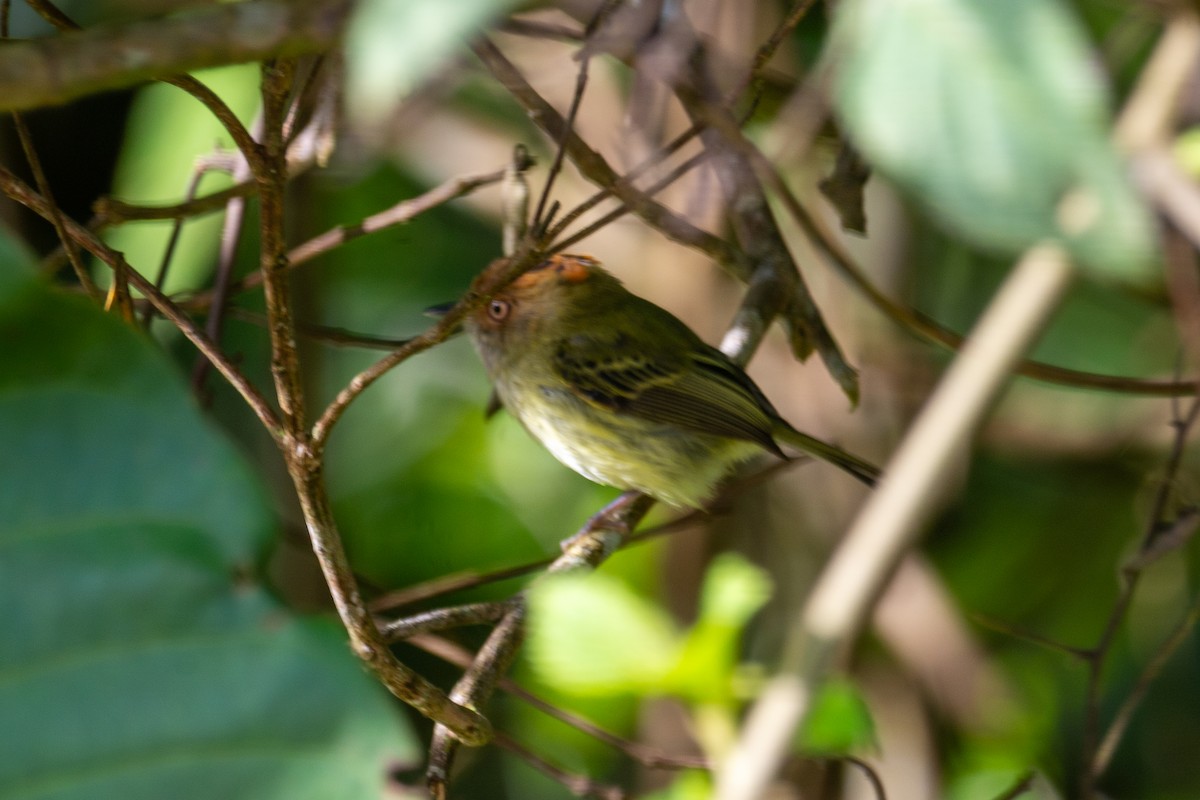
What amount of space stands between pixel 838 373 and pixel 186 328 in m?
1.48

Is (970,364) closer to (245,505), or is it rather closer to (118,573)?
(245,505)

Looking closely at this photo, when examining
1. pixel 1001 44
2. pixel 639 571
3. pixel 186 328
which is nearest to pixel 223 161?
pixel 186 328

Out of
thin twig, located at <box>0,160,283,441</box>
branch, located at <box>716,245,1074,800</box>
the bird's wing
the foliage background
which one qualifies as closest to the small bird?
the bird's wing

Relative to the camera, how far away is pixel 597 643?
71.9 inches

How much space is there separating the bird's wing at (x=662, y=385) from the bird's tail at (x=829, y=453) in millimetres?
62

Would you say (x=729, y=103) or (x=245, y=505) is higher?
(x=729, y=103)

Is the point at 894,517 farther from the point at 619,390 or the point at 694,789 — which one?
the point at 619,390

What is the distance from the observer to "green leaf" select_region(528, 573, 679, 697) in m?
1.79

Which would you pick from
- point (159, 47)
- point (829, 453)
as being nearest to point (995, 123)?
point (159, 47)

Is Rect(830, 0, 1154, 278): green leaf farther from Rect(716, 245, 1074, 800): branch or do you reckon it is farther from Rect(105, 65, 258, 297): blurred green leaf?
Rect(105, 65, 258, 297): blurred green leaf

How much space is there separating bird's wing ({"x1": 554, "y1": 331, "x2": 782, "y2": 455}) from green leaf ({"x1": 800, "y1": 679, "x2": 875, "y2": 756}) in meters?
1.07

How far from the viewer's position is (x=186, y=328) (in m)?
1.58

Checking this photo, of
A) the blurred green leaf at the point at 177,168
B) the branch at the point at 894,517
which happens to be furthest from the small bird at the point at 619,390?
the branch at the point at 894,517

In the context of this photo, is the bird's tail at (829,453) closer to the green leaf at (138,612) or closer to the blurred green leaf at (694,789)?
the blurred green leaf at (694,789)
